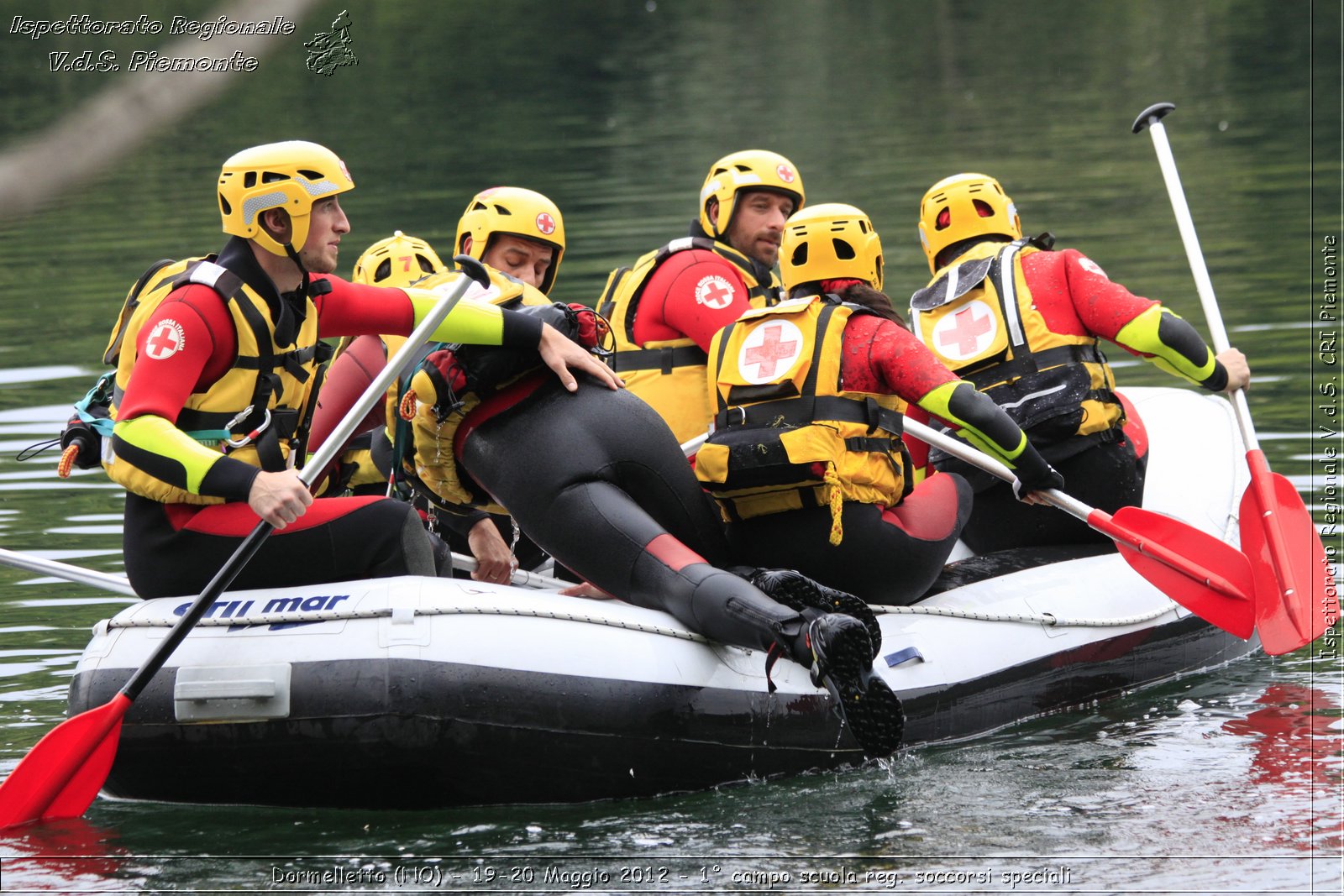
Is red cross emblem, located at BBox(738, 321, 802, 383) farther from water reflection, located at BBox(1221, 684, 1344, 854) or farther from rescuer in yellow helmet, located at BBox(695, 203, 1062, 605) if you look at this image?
water reflection, located at BBox(1221, 684, 1344, 854)

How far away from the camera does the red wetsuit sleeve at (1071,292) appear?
20.6 ft

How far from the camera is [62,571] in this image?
571cm

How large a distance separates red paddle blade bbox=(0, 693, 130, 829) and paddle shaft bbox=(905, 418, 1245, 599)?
2824 millimetres

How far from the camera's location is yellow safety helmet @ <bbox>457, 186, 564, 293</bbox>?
21.7ft

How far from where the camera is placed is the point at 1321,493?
8164 mm

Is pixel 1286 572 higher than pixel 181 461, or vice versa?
pixel 181 461

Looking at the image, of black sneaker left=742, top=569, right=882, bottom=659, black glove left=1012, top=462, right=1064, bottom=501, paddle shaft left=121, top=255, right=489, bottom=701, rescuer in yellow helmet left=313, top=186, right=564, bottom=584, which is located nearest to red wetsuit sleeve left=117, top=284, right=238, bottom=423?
paddle shaft left=121, top=255, right=489, bottom=701

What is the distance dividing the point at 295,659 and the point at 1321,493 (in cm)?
536

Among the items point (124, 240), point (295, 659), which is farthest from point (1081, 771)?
point (124, 240)

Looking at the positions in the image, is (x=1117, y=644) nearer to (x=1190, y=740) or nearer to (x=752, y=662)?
(x=1190, y=740)

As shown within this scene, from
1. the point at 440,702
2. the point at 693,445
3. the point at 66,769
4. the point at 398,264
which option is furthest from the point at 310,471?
the point at 398,264

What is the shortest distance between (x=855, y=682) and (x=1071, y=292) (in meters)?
2.21

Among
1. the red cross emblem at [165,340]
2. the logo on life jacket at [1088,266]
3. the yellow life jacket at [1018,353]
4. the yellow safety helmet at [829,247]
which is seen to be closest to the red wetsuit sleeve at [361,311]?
the red cross emblem at [165,340]

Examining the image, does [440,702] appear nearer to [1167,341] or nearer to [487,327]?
[487,327]
